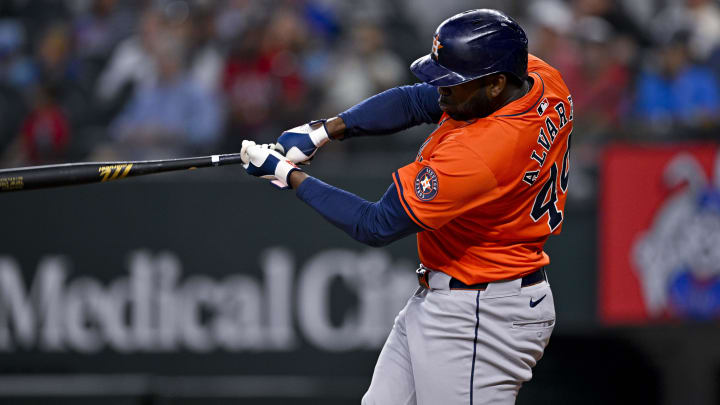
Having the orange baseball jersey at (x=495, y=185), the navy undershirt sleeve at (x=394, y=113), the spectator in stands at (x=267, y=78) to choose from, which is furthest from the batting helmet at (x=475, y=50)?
the spectator in stands at (x=267, y=78)

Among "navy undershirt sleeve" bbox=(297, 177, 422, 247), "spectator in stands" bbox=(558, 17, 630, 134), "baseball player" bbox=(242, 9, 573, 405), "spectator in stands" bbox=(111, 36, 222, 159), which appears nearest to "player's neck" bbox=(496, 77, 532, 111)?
"baseball player" bbox=(242, 9, 573, 405)

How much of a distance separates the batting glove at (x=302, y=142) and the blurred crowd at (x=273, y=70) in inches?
110

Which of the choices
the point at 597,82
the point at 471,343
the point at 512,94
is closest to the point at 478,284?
the point at 471,343

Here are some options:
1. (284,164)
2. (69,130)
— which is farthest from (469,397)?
(69,130)

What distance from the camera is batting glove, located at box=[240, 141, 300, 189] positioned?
3.34 meters

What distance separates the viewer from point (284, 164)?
335 centimetres

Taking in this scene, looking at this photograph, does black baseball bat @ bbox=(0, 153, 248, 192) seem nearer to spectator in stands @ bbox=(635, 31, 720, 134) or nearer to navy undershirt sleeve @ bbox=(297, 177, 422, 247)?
navy undershirt sleeve @ bbox=(297, 177, 422, 247)

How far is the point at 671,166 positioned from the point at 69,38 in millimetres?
→ 4640

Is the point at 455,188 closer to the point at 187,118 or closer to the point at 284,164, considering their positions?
the point at 284,164

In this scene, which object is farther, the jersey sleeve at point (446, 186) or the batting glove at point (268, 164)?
the batting glove at point (268, 164)

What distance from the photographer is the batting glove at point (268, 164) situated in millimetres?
3344

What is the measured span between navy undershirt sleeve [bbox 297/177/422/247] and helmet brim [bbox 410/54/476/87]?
0.35 metres

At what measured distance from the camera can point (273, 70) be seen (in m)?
7.14

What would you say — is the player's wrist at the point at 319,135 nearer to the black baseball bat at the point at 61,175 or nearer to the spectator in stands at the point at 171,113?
the black baseball bat at the point at 61,175
